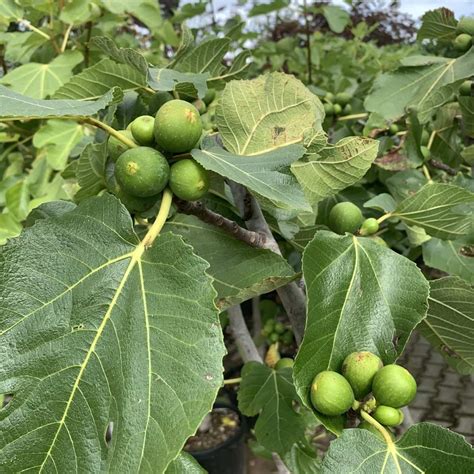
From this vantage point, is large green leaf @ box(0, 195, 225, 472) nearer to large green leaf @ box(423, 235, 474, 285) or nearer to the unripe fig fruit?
the unripe fig fruit

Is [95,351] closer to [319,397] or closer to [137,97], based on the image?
[319,397]

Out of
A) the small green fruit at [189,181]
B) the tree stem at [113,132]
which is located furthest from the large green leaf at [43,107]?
the small green fruit at [189,181]

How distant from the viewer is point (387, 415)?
691 millimetres

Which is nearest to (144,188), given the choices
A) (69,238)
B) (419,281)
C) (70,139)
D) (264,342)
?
(69,238)

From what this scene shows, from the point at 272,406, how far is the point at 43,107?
92 cm

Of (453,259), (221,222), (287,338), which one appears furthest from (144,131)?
(287,338)

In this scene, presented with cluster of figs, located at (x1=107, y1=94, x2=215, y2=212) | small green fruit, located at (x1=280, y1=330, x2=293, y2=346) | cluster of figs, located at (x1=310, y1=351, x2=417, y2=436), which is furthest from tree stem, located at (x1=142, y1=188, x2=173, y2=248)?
small green fruit, located at (x1=280, y1=330, x2=293, y2=346)

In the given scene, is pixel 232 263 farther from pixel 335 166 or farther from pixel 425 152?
pixel 425 152

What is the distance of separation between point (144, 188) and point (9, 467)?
34 centimetres

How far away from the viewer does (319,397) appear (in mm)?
672

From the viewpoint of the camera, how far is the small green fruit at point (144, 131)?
743mm

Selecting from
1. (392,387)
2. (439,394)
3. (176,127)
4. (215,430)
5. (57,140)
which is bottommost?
(439,394)

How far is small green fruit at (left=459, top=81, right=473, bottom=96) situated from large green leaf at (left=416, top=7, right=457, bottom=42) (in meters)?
0.19

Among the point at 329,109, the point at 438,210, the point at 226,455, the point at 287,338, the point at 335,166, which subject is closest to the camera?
Result: the point at 335,166
